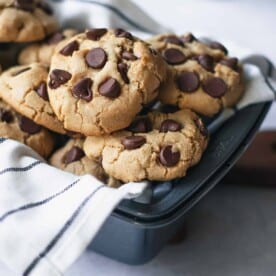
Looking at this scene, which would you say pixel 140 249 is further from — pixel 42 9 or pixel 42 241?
pixel 42 9

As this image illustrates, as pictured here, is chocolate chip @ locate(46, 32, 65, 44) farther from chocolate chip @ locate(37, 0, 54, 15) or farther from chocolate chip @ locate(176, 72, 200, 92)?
chocolate chip @ locate(176, 72, 200, 92)

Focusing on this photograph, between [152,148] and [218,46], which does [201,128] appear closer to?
[152,148]

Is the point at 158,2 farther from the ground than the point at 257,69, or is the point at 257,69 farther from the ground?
the point at 257,69

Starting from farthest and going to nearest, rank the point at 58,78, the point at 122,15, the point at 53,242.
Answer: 1. the point at 122,15
2. the point at 58,78
3. the point at 53,242

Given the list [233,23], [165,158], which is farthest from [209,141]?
[233,23]

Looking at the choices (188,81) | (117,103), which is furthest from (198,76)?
(117,103)

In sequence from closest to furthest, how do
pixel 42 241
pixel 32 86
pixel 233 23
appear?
pixel 42 241 < pixel 32 86 < pixel 233 23

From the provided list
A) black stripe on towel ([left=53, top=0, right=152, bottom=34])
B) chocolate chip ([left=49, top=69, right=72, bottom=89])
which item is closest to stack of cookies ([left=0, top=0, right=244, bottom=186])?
chocolate chip ([left=49, top=69, right=72, bottom=89])
